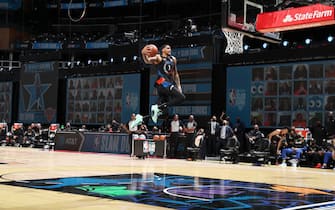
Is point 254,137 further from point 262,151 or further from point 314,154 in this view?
point 314,154

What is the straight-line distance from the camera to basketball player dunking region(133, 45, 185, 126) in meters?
17.1

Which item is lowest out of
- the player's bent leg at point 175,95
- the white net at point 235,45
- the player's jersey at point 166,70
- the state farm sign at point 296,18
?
the player's bent leg at point 175,95

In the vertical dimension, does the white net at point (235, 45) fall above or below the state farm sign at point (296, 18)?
above

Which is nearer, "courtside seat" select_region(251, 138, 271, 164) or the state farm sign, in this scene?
the state farm sign

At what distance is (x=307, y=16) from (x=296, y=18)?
340mm

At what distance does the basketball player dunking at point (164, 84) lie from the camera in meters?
17.1

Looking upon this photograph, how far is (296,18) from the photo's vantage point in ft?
51.4

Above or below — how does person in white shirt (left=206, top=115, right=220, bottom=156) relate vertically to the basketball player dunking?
below

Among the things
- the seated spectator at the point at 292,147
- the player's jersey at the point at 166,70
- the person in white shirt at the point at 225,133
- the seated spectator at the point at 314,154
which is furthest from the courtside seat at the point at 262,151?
the player's jersey at the point at 166,70

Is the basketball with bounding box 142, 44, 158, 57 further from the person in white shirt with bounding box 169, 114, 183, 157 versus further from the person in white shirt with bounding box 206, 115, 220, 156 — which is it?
the person in white shirt with bounding box 206, 115, 220, 156

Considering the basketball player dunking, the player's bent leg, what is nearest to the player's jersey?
the basketball player dunking

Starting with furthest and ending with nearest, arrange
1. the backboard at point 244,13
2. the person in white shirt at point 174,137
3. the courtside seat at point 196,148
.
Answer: the person in white shirt at point 174,137 → the courtside seat at point 196,148 → the backboard at point 244,13

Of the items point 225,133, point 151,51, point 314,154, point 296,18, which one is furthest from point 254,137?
point 296,18

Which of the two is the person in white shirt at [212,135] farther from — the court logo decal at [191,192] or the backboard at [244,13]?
the court logo decal at [191,192]
